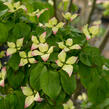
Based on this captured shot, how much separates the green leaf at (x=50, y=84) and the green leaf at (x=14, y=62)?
131 millimetres

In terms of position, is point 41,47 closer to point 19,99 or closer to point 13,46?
point 13,46

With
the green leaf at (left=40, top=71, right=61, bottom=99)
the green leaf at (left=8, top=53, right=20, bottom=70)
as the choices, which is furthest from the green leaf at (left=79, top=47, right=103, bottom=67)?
the green leaf at (left=8, top=53, right=20, bottom=70)

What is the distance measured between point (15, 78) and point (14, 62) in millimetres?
63

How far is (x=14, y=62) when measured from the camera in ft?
2.53

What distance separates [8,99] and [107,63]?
40cm

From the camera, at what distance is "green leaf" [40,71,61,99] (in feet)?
2.23

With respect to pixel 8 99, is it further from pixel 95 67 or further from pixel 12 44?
pixel 95 67

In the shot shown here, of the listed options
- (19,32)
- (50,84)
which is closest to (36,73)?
(50,84)

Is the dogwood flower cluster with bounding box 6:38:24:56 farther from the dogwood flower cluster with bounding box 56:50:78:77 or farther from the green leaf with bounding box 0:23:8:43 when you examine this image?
the dogwood flower cluster with bounding box 56:50:78:77

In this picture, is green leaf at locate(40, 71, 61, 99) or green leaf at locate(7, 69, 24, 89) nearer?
green leaf at locate(40, 71, 61, 99)

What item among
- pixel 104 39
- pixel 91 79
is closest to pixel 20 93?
Result: pixel 91 79

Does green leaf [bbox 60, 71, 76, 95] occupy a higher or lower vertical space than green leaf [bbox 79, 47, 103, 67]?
lower

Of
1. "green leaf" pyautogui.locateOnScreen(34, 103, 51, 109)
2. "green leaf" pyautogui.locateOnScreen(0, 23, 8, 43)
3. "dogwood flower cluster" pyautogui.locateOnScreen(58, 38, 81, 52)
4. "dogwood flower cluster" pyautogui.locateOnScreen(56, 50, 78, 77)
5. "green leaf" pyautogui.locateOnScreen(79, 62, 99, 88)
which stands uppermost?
"green leaf" pyautogui.locateOnScreen(0, 23, 8, 43)

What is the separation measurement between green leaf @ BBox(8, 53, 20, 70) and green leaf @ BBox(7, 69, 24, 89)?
38 mm
